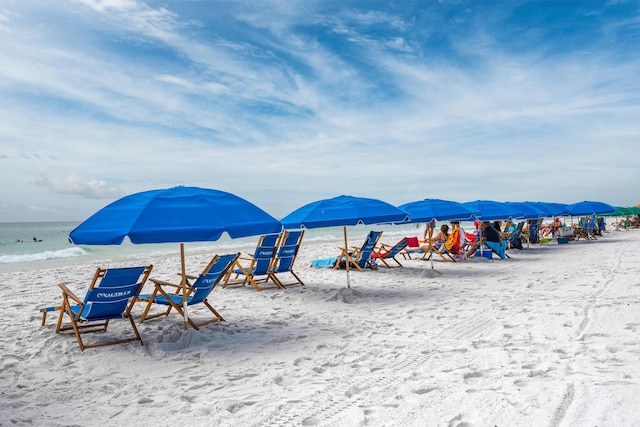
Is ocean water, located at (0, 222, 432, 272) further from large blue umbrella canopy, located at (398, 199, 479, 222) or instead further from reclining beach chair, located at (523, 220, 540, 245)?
reclining beach chair, located at (523, 220, 540, 245)

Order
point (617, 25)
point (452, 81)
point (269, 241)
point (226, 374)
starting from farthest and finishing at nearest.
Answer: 1. point (452, 81)
2. point (617, 25)
3. point (269, 241)
4. point (226, 374)

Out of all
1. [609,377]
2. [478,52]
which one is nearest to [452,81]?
[478,52]

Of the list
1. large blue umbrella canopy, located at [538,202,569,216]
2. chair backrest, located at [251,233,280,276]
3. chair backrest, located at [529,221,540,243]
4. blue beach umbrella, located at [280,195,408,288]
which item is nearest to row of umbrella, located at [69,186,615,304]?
blue beach umbrella, located at [280,195,408,288]

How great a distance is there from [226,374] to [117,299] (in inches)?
59.7

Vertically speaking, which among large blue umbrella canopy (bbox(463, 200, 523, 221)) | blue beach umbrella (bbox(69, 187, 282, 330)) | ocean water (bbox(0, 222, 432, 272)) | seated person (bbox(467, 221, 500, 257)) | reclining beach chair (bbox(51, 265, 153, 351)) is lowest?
ocean water (bbox(0, 222, 432, 272))

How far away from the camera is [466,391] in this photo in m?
3.27

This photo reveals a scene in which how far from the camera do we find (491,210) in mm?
12094

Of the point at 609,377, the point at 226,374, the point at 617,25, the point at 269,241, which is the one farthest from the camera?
the point at 617,25

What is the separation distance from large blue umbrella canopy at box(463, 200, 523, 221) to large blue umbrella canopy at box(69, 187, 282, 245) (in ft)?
25.8

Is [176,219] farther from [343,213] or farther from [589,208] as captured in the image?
[589,208]

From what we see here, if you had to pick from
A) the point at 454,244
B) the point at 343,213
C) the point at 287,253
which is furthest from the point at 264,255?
the point at 454,244

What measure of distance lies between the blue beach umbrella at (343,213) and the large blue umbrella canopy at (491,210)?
16.0ft

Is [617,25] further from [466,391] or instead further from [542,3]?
[466,391]

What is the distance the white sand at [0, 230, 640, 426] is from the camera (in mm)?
3018
